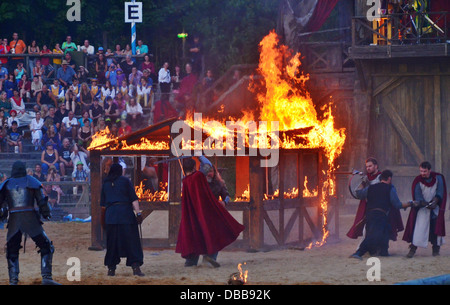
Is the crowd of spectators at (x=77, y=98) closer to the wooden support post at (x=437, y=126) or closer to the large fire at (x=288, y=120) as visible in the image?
the large fire at (x=288, y=120)

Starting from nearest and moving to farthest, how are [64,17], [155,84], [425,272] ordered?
1. [425,272]
2. [155,84]
3. [64,17]

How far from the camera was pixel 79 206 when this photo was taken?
21.8m

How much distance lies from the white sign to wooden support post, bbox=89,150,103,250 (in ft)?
43.8

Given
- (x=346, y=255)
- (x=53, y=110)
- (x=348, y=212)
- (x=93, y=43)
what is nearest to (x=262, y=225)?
(x=346, y=255)

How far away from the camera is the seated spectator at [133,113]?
2448 cm

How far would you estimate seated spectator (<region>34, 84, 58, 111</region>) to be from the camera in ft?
83.6

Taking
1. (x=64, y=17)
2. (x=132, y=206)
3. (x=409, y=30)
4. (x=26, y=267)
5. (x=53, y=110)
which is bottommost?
(x=26, y=267)

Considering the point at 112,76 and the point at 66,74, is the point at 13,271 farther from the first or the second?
the point at 66,74

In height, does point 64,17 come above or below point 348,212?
above

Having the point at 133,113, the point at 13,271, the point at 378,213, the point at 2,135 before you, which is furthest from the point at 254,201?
the point at 2,135

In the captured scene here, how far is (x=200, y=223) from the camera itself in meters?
13.7

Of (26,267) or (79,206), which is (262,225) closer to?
(26,267)

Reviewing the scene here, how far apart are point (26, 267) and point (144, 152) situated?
3.32m

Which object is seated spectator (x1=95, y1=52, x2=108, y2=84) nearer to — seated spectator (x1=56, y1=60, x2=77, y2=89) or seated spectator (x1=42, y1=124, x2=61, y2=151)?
seated spectator (x1=56, y1=60, x2=77, y2=89)
